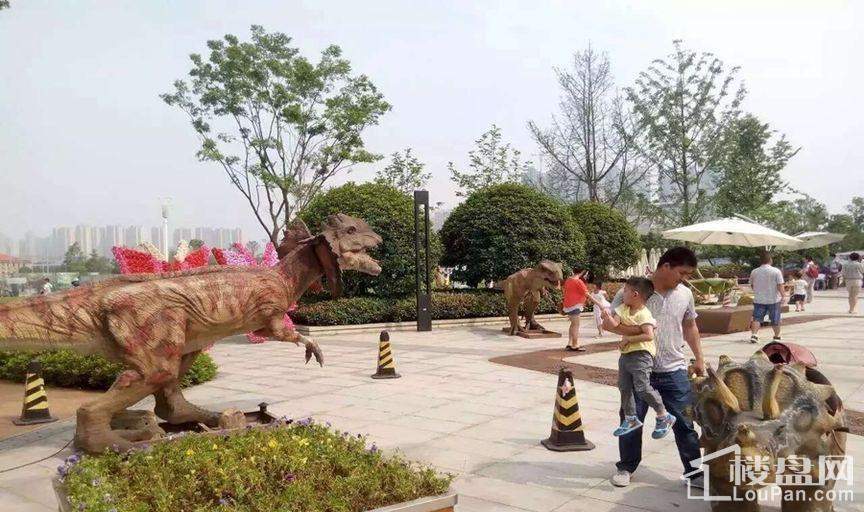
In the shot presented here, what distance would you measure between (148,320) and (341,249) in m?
1.64

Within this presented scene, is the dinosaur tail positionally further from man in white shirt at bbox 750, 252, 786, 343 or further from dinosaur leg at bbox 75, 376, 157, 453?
man in white shirt at bbox 750, 252, 786, 343

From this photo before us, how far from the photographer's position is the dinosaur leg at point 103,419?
492 centimetres

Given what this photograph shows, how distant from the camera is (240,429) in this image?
5.30 metres

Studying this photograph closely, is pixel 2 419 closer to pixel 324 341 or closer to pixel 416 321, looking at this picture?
pixel 324 341

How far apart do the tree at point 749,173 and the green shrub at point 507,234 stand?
14.2 metres

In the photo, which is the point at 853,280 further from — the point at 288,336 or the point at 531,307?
the point at 288,336

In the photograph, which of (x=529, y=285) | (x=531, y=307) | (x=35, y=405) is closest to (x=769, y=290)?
(x=529, y=285)

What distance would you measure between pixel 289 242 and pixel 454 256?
12926 millimetres

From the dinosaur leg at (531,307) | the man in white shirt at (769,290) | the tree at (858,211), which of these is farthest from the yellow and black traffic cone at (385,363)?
the tree at (858,211)

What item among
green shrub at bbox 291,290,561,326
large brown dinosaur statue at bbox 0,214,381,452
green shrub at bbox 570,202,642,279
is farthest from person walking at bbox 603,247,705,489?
green shrub at bbox 570,202,642,279

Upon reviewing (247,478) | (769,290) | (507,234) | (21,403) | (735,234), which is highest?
(507,234)

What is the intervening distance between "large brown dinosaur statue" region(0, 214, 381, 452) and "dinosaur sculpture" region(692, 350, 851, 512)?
3.13 m

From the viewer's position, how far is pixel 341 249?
5766 millimetres

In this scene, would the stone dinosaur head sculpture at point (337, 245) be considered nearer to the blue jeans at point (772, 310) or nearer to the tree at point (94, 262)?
the blue jeans at point (772, 310)
